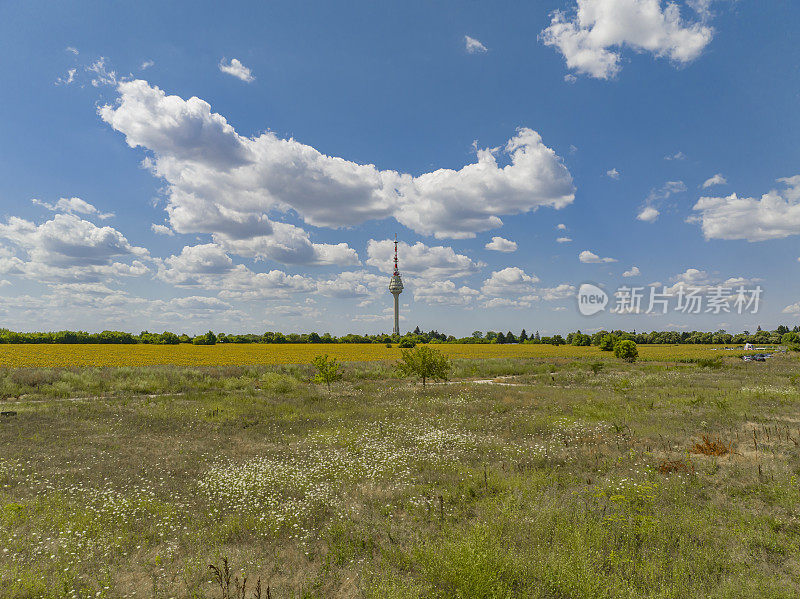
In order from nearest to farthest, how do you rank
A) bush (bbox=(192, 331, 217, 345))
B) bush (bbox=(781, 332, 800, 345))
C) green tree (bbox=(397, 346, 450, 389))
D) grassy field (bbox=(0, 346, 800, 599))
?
grassy field (bbox=(0, 346, 800, 599)) < green tree (bbox=(397, 346, 450, 389)) < bush (bbox=(192, 331, 217, 345)) < bush (bbox=(781, 332, 800, 345))

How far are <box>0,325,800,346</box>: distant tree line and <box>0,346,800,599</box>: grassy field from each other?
63.7 metres

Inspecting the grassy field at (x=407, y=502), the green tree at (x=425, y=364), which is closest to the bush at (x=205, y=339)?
the grassy field at (x=407, y=502)

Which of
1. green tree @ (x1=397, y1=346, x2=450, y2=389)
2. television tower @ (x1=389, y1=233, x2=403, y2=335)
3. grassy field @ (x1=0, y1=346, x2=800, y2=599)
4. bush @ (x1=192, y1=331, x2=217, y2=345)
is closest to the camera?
grassy field @ (x1=0, y1=346, x2=800, y2=599)

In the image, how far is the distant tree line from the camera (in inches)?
2702

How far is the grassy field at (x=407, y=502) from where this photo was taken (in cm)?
655

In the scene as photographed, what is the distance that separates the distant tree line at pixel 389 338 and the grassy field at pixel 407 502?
63717 mm

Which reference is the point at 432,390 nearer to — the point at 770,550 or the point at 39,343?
the point at 770,550

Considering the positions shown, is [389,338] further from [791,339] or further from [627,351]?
[791,339]

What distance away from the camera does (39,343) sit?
6500 centimetres

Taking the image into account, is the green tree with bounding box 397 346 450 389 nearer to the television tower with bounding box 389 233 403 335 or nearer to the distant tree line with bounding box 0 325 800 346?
the distant tree line with bounding box 0 325 800 346

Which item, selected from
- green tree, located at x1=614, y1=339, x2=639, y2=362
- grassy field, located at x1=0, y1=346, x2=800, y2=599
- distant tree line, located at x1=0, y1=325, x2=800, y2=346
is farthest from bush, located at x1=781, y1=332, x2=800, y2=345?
grassy field, located at x1=0, y1=346, x2=800, y2=599

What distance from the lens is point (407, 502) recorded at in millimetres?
9562

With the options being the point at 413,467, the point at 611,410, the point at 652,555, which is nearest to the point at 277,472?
the point at 413,467

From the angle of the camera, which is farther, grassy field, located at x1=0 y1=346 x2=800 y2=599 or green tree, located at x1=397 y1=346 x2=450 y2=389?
green tree, located at x1=397 y1=346 x2=450 y2=389
